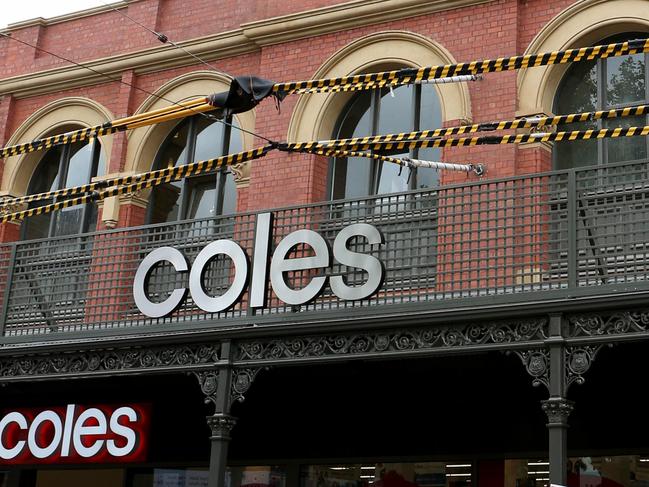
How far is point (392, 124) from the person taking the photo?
14.9m

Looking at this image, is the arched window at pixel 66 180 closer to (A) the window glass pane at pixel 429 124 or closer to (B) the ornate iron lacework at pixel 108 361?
(B) the ornate iron lacework at pixel 108 361

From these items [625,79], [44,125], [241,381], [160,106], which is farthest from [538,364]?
[44,125]

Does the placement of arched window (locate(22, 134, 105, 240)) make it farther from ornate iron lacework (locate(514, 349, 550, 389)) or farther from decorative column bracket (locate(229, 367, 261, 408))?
ornate iron lacework (locate(514, 349, 550, 389))

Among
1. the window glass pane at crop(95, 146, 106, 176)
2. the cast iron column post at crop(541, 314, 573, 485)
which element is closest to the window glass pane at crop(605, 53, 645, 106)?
the cast iron column post at crop(541, 314, 573, 485)

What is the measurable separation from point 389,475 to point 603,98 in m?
5.22

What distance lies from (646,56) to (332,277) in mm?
5101

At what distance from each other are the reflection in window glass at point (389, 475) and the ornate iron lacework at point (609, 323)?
370cm

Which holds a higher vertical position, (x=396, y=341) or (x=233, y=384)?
(x=396, y=341)

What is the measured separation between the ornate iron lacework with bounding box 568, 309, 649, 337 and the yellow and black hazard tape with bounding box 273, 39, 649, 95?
226cm

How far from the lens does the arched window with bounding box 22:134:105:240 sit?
56.7ft

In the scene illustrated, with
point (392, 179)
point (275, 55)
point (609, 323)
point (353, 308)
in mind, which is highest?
point (275, 55)

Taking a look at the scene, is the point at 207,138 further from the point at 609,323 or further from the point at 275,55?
the point at 609,323

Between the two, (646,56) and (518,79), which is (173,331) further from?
(646,56)

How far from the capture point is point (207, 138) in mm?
16578
